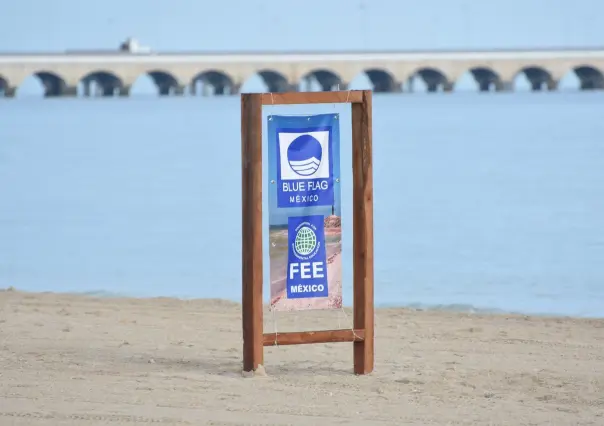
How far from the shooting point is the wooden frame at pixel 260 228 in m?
6.38

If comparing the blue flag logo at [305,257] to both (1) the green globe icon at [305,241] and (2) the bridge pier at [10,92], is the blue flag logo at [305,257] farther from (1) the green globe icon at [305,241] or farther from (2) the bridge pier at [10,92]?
(2) the bridge pier at [10,92]

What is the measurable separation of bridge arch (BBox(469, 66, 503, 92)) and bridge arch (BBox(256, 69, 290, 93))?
39.6 ft

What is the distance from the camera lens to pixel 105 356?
714 cm

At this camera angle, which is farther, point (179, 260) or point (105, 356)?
point (179, 260)

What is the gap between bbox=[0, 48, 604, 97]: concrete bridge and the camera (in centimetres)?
7869

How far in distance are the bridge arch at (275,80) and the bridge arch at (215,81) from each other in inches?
84.7

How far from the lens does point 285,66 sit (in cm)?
8131

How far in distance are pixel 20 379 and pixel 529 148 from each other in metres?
28.5

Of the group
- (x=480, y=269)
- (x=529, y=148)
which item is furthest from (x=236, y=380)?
→ (x=529, y=148)

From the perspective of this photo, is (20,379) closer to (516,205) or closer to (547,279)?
(547,279)

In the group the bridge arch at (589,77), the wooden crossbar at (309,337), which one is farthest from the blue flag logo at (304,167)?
the bridge arch at (589,77)

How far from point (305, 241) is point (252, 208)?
12.1 inches

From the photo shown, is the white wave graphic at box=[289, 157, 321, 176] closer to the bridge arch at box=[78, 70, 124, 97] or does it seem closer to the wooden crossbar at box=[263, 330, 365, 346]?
the wooden crossbar at box=[263, 330, 365, 346]

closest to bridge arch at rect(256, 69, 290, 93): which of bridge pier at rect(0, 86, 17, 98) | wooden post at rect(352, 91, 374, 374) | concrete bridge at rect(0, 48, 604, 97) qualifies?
concrete bridge at rect(0, 48, 604, 97)
